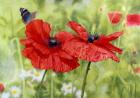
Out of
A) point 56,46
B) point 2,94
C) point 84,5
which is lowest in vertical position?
point 2,94

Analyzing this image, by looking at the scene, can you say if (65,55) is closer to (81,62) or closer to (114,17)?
(81,62)

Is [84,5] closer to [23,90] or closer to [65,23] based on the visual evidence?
[65,23]

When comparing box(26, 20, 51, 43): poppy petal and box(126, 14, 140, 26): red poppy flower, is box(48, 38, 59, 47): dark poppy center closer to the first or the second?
box(26, 20, 51, 43): poppy petal

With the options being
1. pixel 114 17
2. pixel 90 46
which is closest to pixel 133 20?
pixel 114 17

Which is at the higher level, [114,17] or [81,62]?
[114,17]

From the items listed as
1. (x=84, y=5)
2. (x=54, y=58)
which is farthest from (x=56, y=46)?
(x=84, y=5)
